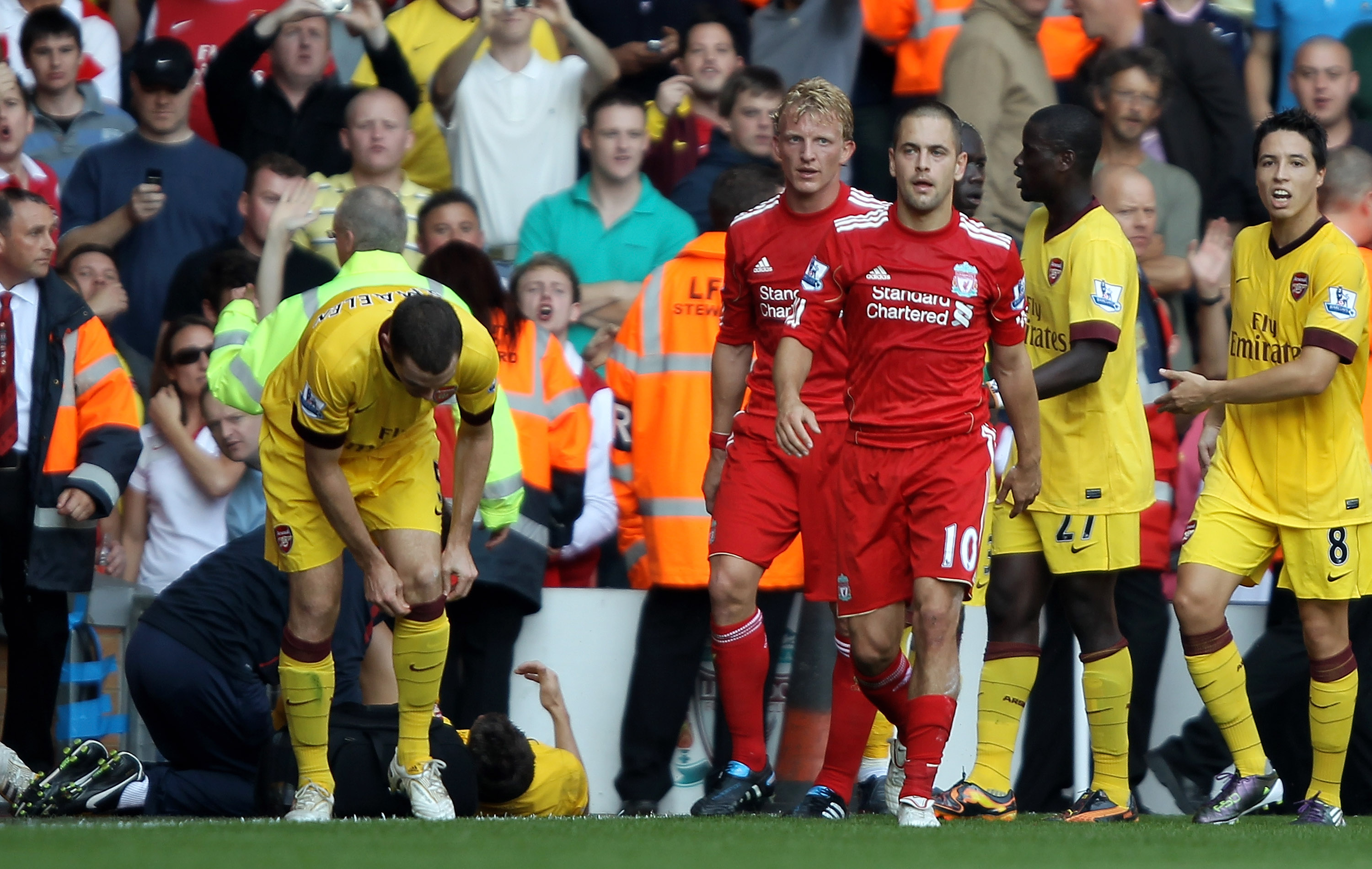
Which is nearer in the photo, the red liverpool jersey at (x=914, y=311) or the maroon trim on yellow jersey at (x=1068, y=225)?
the red liverpool jersey at (x=914, y=311)

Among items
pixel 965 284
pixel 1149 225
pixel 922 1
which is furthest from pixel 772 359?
pixel 922 1

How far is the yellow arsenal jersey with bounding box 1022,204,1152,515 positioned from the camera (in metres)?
6.88

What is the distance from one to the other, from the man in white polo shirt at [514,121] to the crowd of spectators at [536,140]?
15 millimetres

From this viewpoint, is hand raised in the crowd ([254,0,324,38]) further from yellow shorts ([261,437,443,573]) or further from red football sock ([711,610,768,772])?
red football sock ([711,610,768,772])

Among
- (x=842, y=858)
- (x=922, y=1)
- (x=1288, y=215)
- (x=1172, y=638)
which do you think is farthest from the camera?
(x=922, y=1)

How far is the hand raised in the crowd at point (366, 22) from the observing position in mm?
10180

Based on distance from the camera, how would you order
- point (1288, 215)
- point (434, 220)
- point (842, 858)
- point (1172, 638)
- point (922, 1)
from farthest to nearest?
point (922, 1), point (434, 220), point (1172, 638), point (1288, 215), point (842, 858)

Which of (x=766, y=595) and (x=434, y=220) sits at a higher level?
(x=434, y=220)

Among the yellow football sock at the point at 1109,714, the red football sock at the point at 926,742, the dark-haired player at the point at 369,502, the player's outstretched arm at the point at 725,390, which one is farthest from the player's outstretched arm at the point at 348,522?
the yellow football sock at the point at 1109,714

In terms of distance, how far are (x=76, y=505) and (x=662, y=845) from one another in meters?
3.32

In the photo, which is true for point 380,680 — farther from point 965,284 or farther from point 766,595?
point 965,284

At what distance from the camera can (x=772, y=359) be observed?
22.7 feet

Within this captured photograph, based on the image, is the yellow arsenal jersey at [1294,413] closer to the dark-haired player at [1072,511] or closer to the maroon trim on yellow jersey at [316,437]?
the dark-haired player at [1072,511]

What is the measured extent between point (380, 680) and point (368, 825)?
197cm
